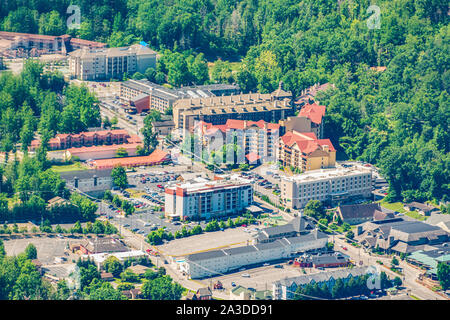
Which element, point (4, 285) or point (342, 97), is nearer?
point (4, 285)

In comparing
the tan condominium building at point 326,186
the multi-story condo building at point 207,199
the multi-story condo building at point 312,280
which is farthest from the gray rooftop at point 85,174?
the multi-story condo building at point 312,280

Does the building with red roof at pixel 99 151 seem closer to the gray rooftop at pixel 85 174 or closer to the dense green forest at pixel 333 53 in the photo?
the gray rooftop at pixel 85 174

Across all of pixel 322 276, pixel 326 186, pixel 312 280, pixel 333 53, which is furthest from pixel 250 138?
pixel 312 280

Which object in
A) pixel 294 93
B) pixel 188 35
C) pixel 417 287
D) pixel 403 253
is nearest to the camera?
pixel 417 287

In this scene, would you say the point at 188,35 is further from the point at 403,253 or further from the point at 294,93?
the point at 403,253

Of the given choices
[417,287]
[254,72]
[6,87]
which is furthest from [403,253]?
[6,87]
